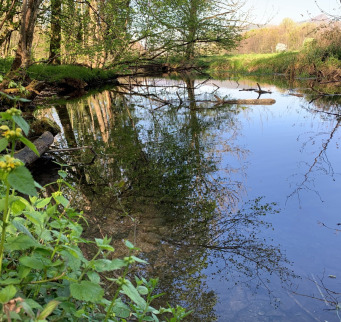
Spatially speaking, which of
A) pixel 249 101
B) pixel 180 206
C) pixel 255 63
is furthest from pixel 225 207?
pixel 255 63

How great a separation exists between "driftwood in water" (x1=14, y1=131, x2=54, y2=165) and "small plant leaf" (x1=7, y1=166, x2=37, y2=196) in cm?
410

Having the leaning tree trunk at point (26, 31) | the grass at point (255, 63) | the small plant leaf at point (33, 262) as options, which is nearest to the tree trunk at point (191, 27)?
the grass at point (255, 63)

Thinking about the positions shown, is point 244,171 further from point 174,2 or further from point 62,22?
point 174,2

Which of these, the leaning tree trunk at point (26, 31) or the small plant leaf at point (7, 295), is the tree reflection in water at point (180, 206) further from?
the leaning tree trunk at point (26, 31)

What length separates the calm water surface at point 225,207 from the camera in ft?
8.77

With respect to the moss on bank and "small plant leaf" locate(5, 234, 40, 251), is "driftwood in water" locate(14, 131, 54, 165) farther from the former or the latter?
the moss on bank

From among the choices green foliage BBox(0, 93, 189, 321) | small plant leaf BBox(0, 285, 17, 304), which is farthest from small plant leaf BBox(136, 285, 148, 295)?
small plant leaf BBox(0, 285, 17, 304)

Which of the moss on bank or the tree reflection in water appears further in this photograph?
the moss on bank

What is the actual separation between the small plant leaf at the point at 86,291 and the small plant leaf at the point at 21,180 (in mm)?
394

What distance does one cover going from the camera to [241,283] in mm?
2795

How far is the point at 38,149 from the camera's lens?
5551 millimetres

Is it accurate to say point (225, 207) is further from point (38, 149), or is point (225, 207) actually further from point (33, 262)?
point (33, 262)

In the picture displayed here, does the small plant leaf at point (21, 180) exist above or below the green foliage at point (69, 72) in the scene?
below

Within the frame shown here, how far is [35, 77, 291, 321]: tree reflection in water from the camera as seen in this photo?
2.94 meters
